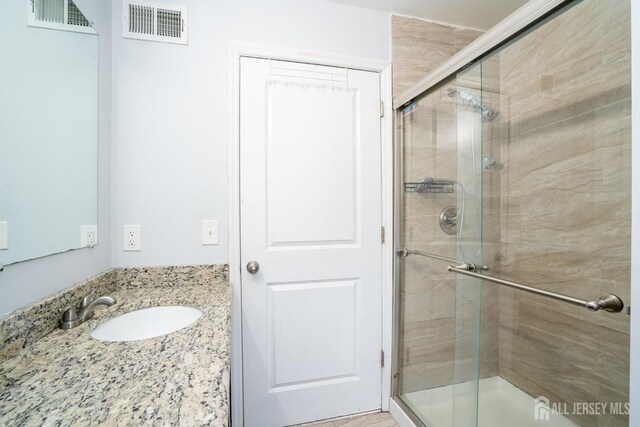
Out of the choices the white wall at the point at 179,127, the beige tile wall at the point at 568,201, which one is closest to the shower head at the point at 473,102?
the beige tile wall at the point at 568,201

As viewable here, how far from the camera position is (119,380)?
542mm

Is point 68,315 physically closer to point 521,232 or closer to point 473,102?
point 473,102

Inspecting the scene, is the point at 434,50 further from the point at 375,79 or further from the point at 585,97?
the point at 585,97

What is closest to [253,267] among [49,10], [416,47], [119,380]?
[119,380]

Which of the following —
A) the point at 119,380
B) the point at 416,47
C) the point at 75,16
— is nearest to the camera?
the point at 119,380

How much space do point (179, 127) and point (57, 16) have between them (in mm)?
515

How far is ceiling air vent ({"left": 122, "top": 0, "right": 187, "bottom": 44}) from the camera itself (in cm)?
123

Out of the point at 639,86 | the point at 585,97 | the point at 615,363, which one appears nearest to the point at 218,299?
the point at 639,86

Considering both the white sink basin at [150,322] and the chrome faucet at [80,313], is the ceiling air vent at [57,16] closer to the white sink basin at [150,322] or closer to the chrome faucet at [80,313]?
the chrome faucet at [80,313]

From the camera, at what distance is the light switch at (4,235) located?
25.5 inches

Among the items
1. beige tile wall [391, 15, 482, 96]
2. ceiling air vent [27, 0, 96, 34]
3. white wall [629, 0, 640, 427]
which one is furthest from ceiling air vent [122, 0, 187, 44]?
white wall [629, 0, 640, 427]

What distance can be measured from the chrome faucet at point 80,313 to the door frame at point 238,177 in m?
0.52

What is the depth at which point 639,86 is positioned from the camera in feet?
1.80

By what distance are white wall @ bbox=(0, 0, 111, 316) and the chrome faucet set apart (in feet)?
0.29
